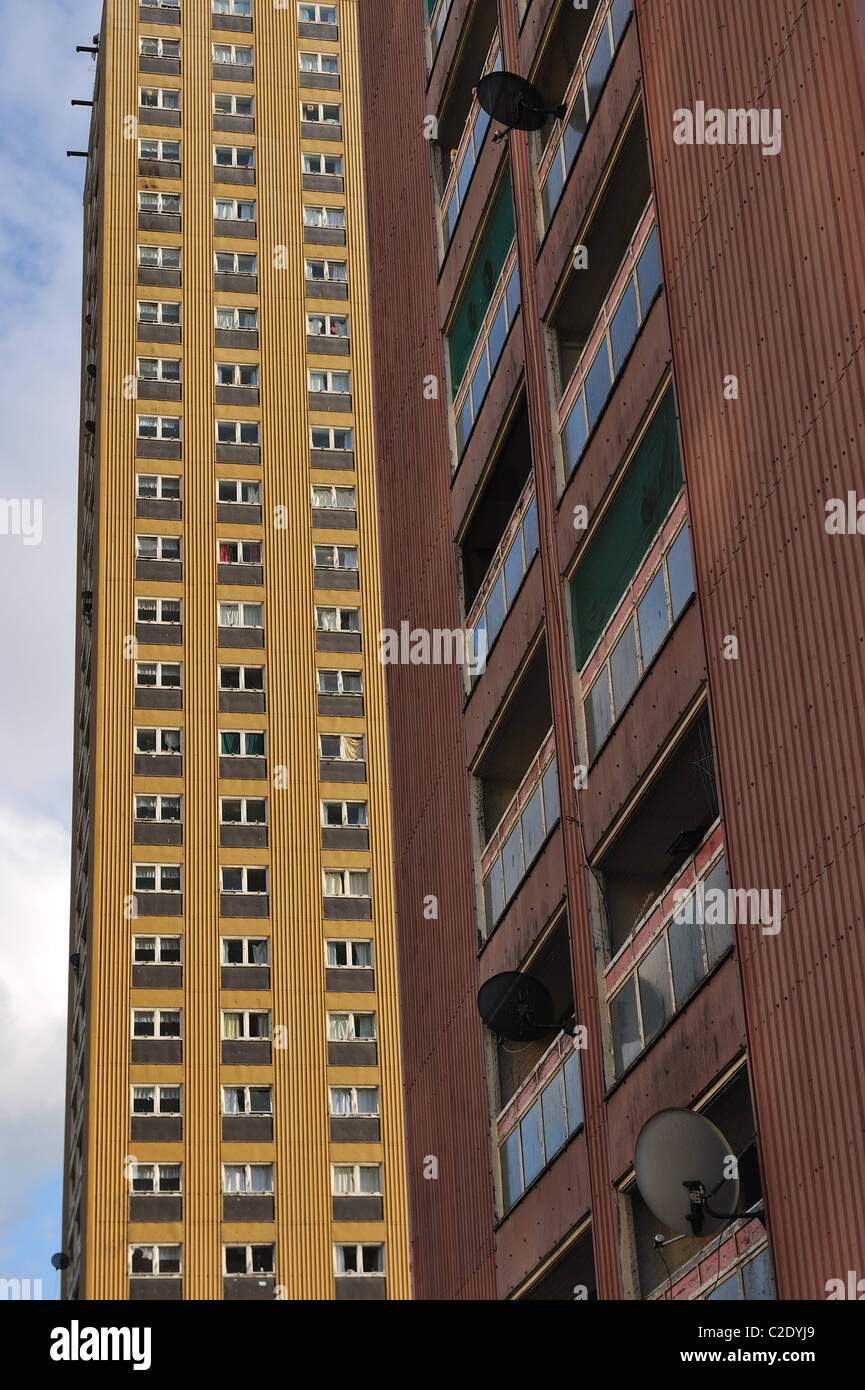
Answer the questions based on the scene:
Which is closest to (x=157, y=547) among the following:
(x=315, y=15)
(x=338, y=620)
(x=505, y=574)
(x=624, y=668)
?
(x=338, y=620)

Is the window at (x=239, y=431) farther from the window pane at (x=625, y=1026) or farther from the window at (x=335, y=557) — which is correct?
the window pane at (x=625, y=1026)

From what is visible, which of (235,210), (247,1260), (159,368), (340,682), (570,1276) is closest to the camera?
(570,1276)

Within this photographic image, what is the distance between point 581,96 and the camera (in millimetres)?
26516

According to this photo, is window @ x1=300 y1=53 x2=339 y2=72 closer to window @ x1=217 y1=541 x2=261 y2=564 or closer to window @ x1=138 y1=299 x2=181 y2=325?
window @ x1=138 y1=299 x2=181 y2=325

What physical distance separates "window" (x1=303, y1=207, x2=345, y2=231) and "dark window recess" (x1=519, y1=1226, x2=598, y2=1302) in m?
63.7

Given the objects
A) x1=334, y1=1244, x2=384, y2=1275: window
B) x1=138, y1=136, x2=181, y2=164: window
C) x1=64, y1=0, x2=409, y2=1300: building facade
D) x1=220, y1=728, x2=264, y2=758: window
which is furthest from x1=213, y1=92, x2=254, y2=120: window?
x1=334, y1=1244, x2=384, y2=1275: window

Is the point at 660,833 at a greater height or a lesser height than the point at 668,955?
greater

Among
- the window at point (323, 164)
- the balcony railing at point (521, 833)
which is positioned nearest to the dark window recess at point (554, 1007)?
the balcony railing at point (521, 833)

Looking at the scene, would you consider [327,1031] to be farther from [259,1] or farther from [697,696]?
[697,696]

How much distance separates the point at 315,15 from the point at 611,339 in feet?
225

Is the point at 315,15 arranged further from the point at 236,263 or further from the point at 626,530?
the point at 626,530

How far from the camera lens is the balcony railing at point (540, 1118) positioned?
2450 cm

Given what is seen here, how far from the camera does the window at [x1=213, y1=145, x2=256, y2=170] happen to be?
84375mm
